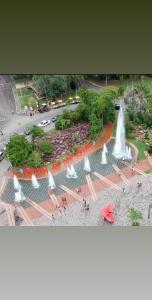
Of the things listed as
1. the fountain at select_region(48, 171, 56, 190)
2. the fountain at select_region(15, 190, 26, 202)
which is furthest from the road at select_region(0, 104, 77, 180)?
the fountain at select_region(48, 171, 56, 190)

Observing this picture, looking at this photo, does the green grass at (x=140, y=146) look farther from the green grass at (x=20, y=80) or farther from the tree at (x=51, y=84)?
the green grass at (x=20, y=80)

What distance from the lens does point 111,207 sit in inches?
A: 235

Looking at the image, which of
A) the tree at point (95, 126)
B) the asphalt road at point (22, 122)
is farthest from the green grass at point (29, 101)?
the tree at point (95, 126)

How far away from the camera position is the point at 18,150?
6.27m

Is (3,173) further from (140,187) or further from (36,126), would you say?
(140,187)

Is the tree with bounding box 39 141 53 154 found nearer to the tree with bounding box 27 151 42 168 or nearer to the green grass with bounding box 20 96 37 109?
the tree with bounding box 27 151 42 168

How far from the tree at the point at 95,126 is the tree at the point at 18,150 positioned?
0.97 meters

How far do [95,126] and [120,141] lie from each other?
1.50 ft

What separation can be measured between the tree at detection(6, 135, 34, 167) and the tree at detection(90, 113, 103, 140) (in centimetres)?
97

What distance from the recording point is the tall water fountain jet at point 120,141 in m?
6.36

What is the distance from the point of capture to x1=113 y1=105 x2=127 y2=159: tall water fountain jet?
→ 20.9 ft

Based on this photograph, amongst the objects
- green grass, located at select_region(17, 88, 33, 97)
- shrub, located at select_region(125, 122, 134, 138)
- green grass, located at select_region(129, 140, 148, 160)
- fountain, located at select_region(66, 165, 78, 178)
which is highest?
green grass, located at select_region(17, 88, 33, 97)
